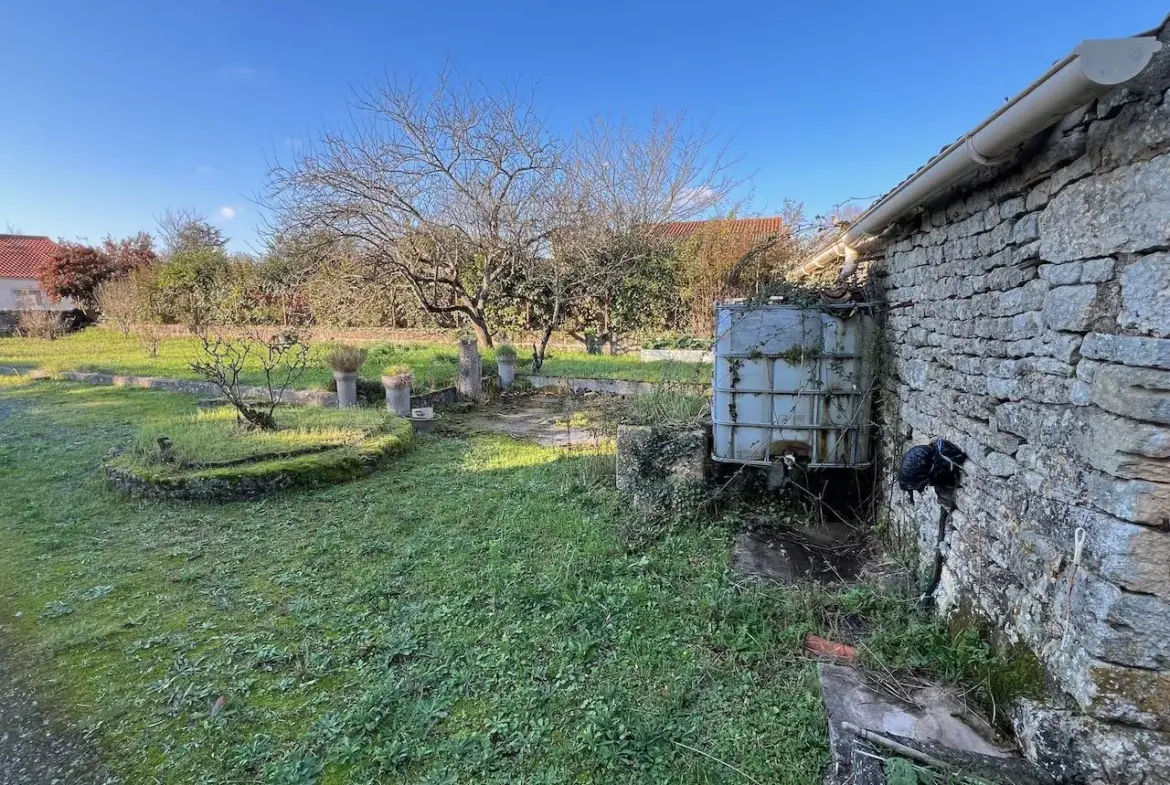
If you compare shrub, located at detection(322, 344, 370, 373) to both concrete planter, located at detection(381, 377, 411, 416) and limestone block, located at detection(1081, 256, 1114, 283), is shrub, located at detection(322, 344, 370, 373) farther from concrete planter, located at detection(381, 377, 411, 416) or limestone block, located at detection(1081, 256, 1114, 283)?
limestone block, located at detection(1081, 256, 1114, 283)

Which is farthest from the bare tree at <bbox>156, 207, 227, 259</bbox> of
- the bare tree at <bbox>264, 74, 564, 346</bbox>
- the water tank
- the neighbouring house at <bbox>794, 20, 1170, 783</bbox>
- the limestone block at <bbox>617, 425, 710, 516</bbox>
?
the neighbouring house at <bbox>794, 20, 1170, 783</bbox>

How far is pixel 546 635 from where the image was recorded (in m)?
3.24

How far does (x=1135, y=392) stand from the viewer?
1702 mm

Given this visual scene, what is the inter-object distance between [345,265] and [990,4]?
11183mm

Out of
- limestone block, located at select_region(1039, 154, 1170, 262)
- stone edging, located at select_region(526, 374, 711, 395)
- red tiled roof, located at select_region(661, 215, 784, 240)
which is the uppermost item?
red tiled roof, located at select_region(661, 215, 784, 240)

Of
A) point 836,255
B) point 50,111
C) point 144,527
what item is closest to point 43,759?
point 144,527

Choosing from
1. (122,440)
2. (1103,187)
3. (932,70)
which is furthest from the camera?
(932,70)

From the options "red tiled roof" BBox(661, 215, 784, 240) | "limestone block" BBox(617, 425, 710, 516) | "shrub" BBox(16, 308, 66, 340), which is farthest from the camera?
"shrub" BBox(16, 308, 66, 340)

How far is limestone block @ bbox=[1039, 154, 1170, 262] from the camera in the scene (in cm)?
165

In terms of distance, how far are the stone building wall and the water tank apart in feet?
4.90

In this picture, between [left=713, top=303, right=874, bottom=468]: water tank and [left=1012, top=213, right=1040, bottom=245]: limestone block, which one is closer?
[left=1012, top=213, right=1040, bottom=245]: limestone block

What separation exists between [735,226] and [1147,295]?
1544 centimetres

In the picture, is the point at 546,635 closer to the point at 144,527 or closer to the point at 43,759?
the point at 43,759

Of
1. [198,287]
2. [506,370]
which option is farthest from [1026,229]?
[198,287]
